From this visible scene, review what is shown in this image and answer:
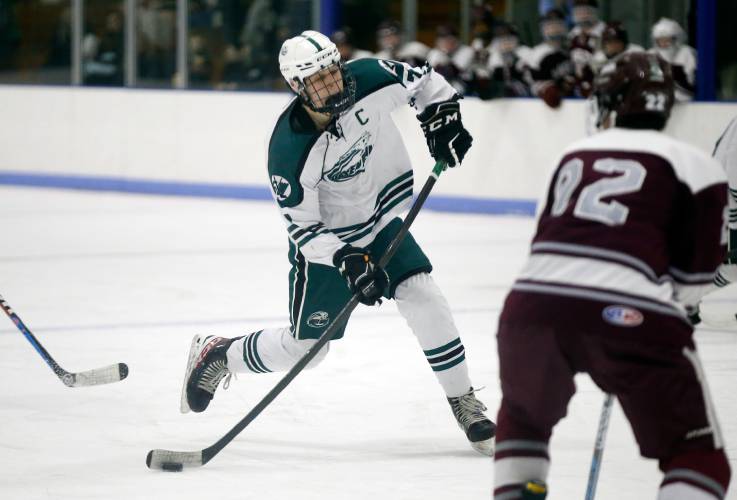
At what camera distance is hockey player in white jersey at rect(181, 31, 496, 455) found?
321 cm

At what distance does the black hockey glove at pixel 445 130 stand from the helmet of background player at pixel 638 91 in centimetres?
133

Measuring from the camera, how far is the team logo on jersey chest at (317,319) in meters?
3.41

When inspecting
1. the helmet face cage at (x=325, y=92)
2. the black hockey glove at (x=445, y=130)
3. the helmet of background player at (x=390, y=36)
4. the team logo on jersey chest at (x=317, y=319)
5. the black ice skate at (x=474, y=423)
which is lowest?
the black ice skate at (x=474, y=423)

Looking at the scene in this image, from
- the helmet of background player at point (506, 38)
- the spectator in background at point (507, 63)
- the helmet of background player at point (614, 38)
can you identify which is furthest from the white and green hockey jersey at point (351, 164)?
the helmet of background player at point (506, 38)

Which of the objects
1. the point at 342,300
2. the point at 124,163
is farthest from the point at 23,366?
the point at 124,163

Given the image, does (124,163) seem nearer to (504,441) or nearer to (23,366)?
(23,366)

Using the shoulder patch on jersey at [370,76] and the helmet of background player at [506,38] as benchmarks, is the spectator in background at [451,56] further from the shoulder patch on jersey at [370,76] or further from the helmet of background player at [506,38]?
the shoulder patch on jersey at [370,76]

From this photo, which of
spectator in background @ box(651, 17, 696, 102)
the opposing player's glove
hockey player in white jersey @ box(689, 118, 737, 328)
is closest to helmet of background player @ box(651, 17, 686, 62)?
spectator in background @ box(651, 17, 696, 102)

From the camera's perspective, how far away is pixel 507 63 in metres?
9.27

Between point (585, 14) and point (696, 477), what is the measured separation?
7.05 metres

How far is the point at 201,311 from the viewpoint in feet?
17.9

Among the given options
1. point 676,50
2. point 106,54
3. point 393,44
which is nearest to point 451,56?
point 393,44

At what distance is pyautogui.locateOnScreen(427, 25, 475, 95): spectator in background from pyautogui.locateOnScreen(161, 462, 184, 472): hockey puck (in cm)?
649

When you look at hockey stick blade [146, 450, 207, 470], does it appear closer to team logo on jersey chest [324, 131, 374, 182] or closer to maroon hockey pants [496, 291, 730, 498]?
team logo on jersey chest [324, 131, 374, 182]
